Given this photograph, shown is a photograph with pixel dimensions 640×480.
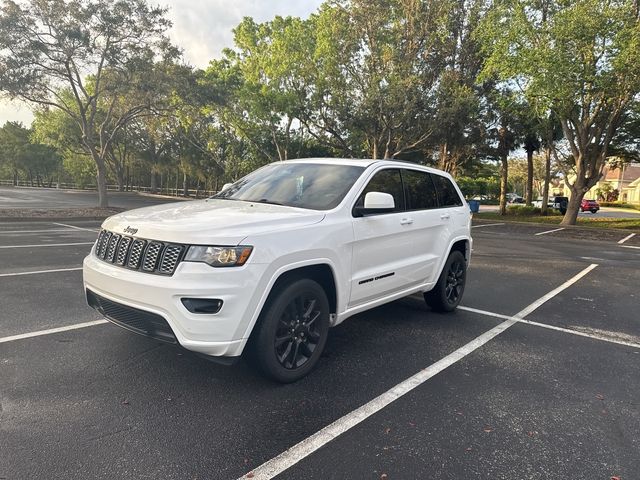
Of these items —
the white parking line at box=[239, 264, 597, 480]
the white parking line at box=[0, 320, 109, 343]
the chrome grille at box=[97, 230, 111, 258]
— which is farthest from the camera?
the white parking line at box=[0, 320, 109, 343]

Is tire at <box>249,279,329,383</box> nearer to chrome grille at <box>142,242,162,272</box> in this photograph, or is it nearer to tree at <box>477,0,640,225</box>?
chrome grille at <box>142,242,162,272</box>

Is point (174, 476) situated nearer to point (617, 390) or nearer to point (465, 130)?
point (617, 390)

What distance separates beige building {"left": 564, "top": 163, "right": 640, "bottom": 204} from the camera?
74.5m

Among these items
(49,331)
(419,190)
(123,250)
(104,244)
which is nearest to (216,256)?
(123,250)

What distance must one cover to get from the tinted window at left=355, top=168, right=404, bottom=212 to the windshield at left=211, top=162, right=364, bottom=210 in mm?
173

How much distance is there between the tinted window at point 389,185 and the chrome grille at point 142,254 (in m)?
1.92

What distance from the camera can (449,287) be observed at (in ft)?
18.4

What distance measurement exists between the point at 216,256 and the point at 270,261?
1.24 feet

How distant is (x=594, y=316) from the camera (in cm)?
585

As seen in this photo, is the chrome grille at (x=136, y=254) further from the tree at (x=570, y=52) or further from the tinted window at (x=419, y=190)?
the tree at (x=570, y=52)

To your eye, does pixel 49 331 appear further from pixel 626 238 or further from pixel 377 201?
pixel 626 238

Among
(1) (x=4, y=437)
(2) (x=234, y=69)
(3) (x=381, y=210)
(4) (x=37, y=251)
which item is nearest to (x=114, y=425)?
(1) (x=4, y=437)

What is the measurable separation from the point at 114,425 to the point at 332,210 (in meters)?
2.25

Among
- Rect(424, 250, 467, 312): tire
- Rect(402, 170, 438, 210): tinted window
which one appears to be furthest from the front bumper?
Rect(424, 250, 467, 312): tire
